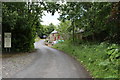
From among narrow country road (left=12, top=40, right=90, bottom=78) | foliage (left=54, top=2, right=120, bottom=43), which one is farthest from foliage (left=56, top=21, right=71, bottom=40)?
narrow country road (left=12, top=40, right=90, bottom=78)

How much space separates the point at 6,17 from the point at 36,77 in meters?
6.39

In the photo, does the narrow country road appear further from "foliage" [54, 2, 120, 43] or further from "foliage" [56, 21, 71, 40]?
"foliage" [56, 21, 71, 40]

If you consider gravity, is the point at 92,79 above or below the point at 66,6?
below

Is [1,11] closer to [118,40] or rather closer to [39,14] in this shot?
[39,14]

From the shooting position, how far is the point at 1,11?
28.8 ft

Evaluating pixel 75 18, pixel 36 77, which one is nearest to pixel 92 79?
pixel 36 77

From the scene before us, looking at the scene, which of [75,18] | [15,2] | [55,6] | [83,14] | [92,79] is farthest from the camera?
[75,18]

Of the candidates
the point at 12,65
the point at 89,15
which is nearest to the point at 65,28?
the point at 89,15

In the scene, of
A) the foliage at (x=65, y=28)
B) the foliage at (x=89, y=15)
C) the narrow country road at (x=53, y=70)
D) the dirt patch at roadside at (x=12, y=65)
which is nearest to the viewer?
the narrow country road at (x=53, y=70)

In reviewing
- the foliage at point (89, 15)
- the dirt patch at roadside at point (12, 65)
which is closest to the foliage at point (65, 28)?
the foliage at point (89, 15)

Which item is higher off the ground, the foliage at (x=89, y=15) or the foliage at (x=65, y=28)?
the foliage at (x=89, y=15)

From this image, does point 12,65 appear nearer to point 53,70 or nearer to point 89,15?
point 53,70

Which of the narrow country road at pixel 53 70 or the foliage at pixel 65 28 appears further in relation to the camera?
the foliage at pixel 65 28

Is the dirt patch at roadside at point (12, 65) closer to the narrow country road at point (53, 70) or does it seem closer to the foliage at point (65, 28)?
the narrow country road at point (53, 70)
